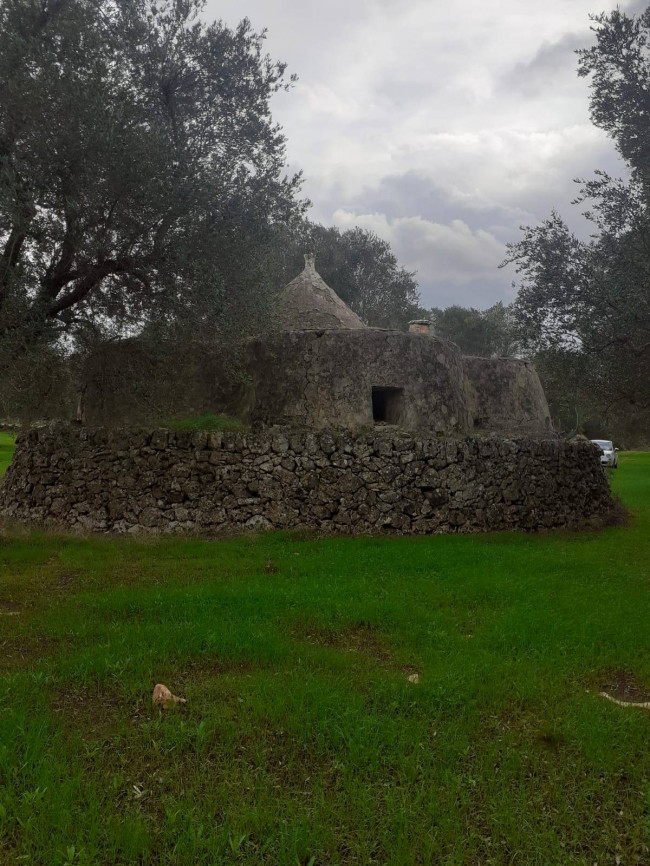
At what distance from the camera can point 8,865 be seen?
2.90 metres

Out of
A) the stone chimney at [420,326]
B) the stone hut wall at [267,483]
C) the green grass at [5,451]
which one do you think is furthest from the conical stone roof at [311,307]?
the green grass at [5,451]

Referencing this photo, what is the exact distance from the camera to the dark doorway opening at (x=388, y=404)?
13086mm

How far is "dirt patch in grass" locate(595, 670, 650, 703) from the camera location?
4805mm

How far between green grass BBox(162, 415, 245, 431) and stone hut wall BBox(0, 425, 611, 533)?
1.29ft

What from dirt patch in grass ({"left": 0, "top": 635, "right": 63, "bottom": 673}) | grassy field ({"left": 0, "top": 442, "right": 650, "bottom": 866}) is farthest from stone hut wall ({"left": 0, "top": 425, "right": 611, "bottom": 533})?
dirt patch in grass ({"left": 0, "top": 635, "right": 63, "bottom": 673})

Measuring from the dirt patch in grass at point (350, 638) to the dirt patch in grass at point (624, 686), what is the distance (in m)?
1.72

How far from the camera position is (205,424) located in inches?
467

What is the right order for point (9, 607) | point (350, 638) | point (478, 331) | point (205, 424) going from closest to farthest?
point (350, 638), point (9, 607), point (205, 424), point (478, 331)

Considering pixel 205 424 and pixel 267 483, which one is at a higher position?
pixel 205 424

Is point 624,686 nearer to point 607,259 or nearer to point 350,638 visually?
point 350,638

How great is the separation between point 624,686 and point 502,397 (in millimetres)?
12138

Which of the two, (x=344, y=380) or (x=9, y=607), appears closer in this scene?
(x=9, y=607)

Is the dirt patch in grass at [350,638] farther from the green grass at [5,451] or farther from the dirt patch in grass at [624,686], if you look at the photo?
the green grass at [5,451]

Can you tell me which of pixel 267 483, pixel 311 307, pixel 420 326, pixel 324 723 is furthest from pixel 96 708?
pixel 420 326
